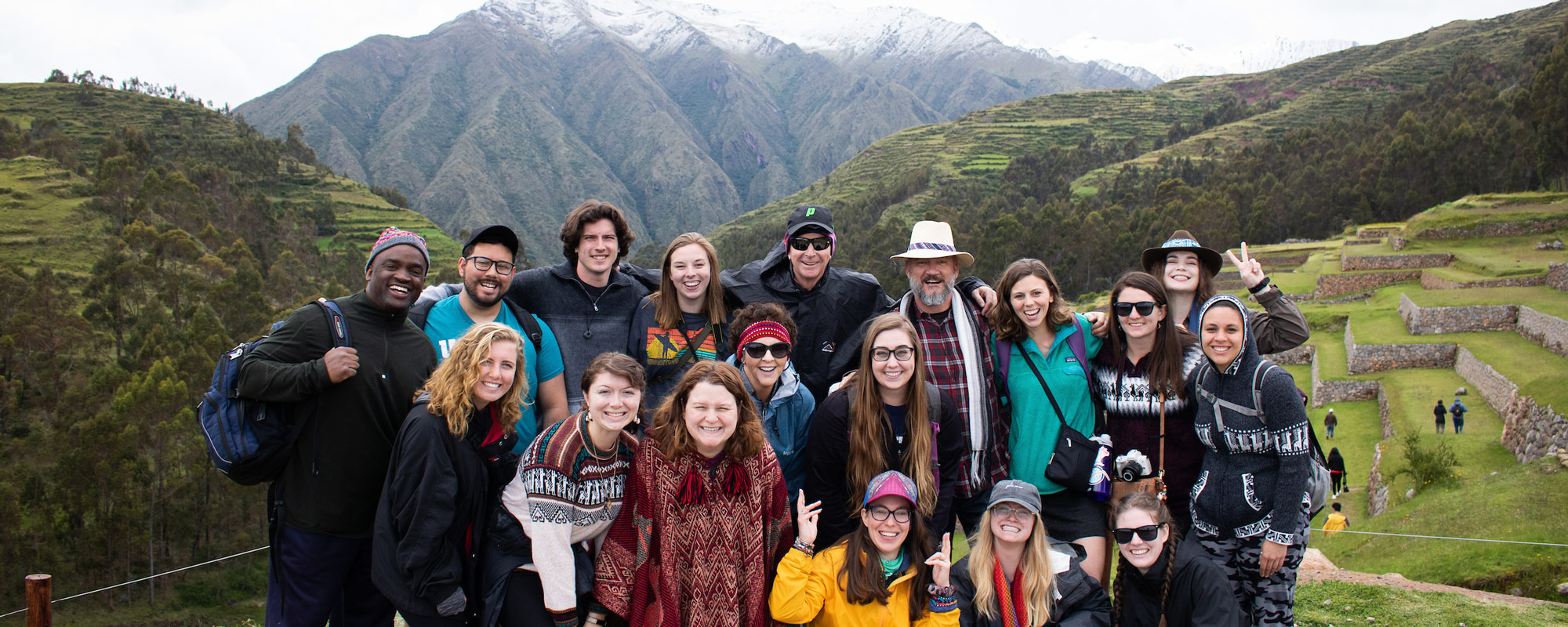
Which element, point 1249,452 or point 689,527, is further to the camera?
point 1249,452

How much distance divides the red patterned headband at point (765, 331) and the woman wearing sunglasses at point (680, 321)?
0.59 m

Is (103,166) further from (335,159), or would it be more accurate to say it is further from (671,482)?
(335,159)

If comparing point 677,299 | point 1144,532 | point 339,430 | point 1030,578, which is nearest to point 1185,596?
point 1144,532

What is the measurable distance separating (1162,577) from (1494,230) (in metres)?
42.9

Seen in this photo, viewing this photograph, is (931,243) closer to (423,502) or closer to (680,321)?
(680,321)

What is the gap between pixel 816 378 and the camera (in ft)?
16.7

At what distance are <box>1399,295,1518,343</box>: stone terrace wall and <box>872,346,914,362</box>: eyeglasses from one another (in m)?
28.4

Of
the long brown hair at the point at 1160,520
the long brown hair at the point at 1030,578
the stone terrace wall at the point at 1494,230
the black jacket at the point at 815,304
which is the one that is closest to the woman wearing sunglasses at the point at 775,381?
the black jacket at the point at 815,304

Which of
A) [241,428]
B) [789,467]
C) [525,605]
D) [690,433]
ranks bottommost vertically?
[525,605]

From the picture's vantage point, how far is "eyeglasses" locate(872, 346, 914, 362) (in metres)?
3.97

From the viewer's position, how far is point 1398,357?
945 inches

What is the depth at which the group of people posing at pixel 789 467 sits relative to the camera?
12.1 ft

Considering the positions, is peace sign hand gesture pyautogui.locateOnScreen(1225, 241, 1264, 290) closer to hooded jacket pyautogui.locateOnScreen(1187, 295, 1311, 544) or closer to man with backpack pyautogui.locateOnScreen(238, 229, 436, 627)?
hooded jacket pyautogui.locateOnScreen(1187, 295, 1311, 544)

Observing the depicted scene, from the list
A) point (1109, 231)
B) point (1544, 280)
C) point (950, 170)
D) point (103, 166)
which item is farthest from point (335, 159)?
point (1544, 280)
